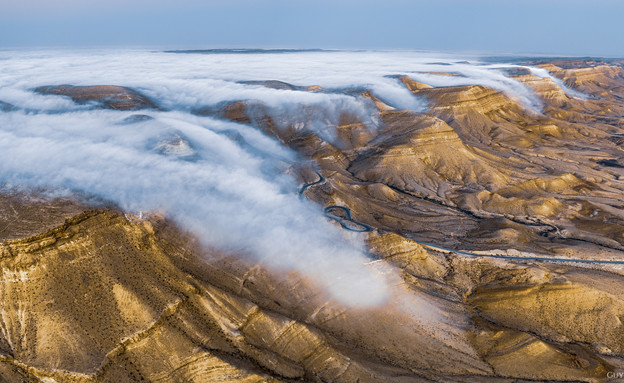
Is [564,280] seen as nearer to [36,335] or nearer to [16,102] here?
[36,335]

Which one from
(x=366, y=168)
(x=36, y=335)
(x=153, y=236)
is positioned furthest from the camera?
(x=366, y=168)

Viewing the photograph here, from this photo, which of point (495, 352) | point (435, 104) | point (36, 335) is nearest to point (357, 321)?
point (495, 352)

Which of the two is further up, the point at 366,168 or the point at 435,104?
the point at 435,104

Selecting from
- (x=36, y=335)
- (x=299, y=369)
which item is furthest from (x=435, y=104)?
(x=36, y=335)

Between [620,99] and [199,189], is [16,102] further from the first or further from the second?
[620,99]

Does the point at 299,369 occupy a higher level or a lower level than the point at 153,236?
lower

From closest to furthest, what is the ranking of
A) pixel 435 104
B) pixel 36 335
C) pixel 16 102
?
pixel 36 335, pixel 16 102, pixel 435 104

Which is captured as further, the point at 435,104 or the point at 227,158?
the point at 435,104

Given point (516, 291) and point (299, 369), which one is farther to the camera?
point (516, 291)

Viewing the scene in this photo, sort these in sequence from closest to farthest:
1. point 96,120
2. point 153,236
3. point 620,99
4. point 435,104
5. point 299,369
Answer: point 299,369, point 153,236, point 96,120, point 435,104, point 620,99
